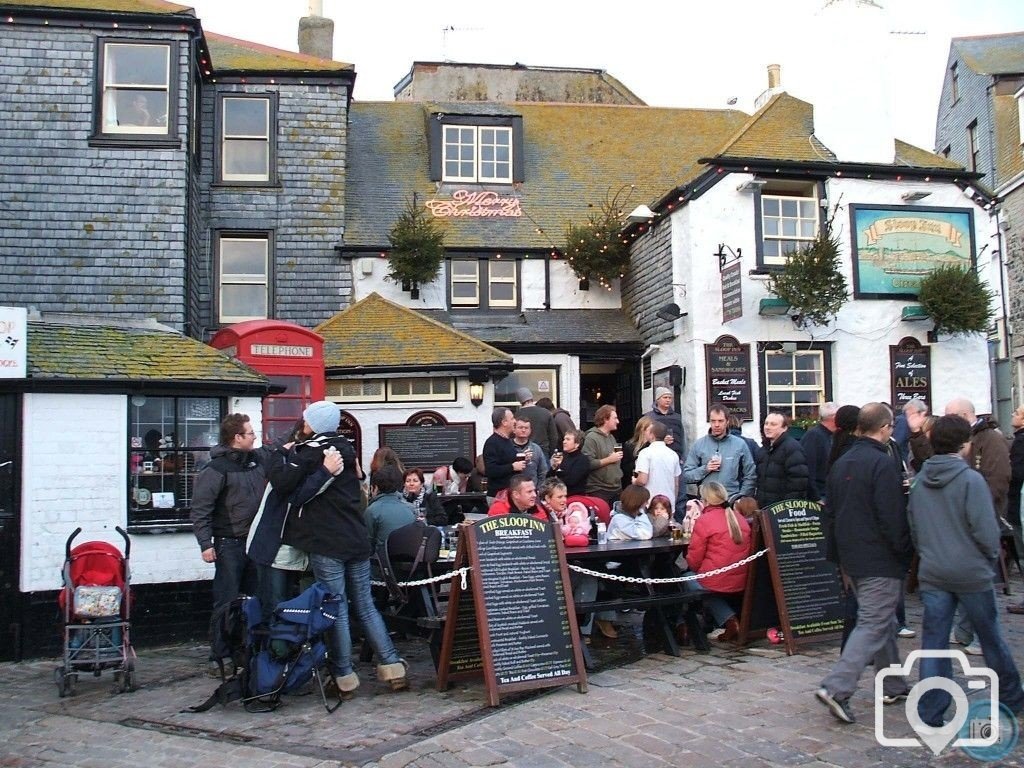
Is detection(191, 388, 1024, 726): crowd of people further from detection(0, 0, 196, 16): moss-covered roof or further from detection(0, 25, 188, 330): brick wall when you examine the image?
detection(0, 0, 196, 16): moss-covered roof

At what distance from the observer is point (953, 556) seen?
569cm

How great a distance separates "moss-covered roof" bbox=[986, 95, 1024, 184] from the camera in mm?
25531

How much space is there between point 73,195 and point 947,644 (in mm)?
13591

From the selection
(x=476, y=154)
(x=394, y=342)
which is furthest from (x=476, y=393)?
(x=476, y=154)

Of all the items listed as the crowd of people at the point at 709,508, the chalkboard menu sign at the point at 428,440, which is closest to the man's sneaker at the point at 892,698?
the crowd of people at the point at 709,508

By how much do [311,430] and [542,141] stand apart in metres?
15.9

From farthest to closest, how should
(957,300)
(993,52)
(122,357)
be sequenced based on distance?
(993,52)
(957,300)
(122,357)

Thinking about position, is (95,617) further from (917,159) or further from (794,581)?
(917,159)

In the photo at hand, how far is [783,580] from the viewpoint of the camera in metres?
8.06

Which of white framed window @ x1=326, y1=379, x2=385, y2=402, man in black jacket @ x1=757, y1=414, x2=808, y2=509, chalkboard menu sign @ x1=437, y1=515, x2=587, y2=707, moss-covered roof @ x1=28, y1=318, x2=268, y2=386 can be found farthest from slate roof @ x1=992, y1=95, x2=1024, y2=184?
chalkboard menu sign @ x1=437, y1=515, x2=587, y2=707

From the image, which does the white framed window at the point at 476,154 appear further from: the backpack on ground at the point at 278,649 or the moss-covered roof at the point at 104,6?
the backpack on ground at the point at 278,649

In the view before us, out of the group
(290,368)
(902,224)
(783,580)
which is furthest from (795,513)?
(902,224)

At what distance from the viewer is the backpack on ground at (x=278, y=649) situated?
21.8 feet

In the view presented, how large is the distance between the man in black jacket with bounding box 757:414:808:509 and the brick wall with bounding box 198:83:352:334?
10696 mm
